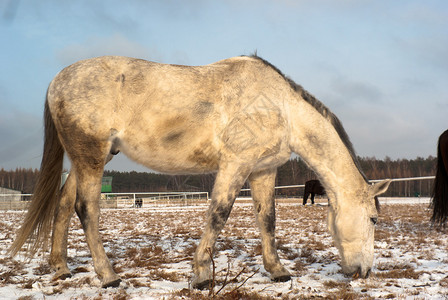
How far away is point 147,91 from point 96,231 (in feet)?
5.37

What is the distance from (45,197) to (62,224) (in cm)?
39

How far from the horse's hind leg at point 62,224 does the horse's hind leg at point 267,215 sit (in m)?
2.26

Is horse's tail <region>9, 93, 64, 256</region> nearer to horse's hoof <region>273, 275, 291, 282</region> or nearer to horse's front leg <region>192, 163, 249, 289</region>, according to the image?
horse's front leg <region>192, 163, 249, 289</region>

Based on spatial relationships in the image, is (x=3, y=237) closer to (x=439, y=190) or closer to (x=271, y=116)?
(x=271, y=116)

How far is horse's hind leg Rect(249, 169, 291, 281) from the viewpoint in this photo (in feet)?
12.8

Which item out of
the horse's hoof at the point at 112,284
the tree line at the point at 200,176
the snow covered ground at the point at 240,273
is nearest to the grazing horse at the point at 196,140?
the horse's hoof at the point at 112,284

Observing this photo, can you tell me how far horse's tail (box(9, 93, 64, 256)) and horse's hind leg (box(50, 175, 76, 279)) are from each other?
0.26ft

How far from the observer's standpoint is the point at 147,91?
3.74 m

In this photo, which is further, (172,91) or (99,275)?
(172,91)

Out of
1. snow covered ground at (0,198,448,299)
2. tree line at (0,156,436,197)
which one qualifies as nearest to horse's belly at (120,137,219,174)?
snow covered ground at (0,198,448,299)

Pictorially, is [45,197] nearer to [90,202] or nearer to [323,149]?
[90,202]

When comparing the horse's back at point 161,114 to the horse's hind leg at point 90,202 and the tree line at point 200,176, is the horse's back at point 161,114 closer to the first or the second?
the horse's hind leg at point 90,202

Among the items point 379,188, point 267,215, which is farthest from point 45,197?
point 379,188

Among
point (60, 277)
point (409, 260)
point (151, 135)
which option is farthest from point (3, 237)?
point (409, 260)
